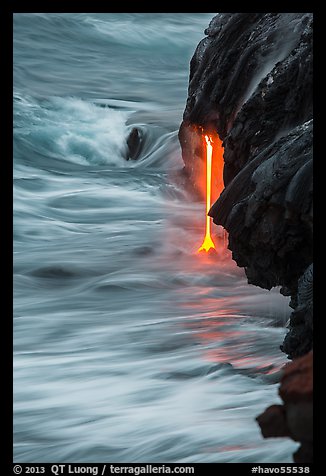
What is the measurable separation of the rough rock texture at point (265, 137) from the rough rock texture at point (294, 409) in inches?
104

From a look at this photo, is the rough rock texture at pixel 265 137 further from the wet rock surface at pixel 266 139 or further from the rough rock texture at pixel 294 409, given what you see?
the rough rock texture at pixel 294 409

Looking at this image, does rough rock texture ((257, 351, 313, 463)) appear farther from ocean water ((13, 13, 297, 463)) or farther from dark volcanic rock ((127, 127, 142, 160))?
dark volcanic rock ((127, 127, 142, 160))

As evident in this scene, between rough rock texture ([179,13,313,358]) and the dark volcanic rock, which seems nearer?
rough rock texture ([179,13,313,358])

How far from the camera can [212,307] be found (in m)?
9.02

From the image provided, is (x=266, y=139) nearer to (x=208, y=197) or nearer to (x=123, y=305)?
(x=123, y=305)

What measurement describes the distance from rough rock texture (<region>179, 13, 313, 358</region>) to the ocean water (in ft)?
2.45

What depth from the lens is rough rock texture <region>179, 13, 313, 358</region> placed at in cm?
567

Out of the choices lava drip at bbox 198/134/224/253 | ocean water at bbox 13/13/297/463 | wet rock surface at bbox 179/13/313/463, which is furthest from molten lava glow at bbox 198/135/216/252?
wet rock surface at bbox 179/13/313/463

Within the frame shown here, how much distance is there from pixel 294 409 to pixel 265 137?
15.3ft

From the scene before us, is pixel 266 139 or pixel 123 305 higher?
pixel 266 139

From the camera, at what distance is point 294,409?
271 centimetres

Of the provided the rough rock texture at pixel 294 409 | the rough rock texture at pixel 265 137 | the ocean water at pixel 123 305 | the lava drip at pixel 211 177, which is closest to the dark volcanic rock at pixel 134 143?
the ocean water at pixel 123 305

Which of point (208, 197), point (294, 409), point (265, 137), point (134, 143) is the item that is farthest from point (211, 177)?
point (294, 409)
